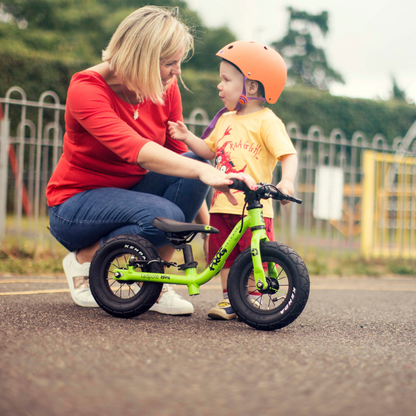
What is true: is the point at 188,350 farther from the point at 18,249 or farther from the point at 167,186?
the point at 18,249

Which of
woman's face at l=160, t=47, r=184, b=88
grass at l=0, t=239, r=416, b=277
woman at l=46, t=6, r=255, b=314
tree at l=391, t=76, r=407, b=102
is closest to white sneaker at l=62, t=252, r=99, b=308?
woman at l=46, t=6, r=255, b=314

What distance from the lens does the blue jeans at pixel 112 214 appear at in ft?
7.61

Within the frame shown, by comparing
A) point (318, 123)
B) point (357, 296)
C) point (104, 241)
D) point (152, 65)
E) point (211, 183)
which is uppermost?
point (318, 123)

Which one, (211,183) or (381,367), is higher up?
(211,183)

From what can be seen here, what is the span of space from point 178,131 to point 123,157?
0.60 metres

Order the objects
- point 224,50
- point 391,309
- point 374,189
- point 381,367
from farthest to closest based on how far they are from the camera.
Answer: point 374,189
point 391,309
point 224,50
point 381,367

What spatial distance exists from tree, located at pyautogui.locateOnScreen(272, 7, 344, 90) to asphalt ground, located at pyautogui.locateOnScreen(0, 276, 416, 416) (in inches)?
1033

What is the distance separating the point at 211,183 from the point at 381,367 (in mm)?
931

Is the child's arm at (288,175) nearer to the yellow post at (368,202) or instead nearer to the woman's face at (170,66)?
the woman's face at (170,66)

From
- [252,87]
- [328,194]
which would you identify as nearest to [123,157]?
[252,87]

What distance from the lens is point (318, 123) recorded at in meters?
13.5

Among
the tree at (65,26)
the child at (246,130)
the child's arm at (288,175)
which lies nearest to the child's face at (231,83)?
the child at (246,130)

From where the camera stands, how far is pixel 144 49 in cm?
231

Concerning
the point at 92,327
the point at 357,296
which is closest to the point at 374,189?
the point at 357,296
